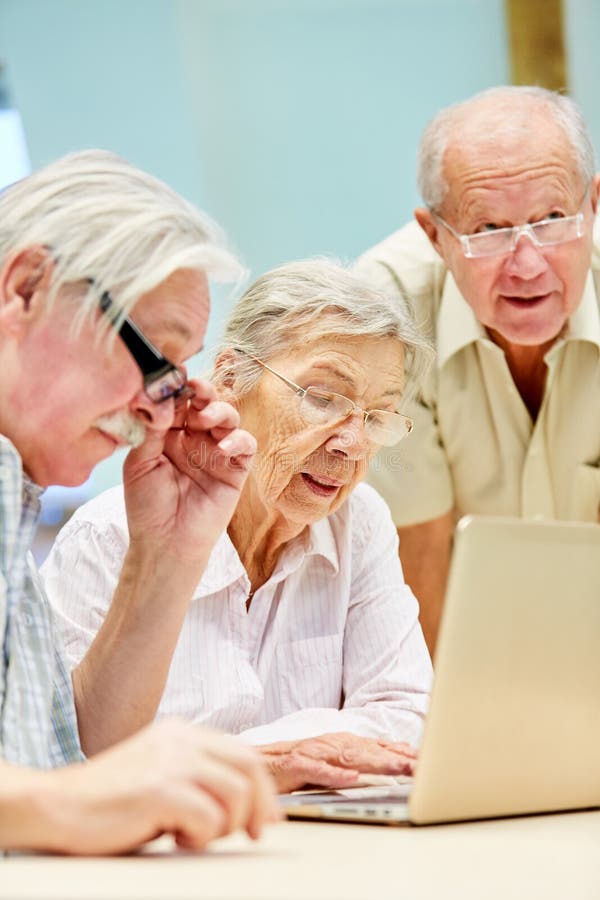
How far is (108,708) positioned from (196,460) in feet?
0.96

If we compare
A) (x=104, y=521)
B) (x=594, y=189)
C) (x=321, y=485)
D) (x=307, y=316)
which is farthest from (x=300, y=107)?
(x=104, y=521)

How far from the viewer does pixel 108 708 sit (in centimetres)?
138

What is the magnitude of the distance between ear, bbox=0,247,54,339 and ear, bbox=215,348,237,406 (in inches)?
28.1

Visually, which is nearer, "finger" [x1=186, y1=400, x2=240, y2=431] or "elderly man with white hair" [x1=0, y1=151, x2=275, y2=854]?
Answer: "elderly man with white hair" [x1=0, y1=151, x2=275, y2=854]

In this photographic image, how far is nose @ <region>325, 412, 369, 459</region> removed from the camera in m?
1.79

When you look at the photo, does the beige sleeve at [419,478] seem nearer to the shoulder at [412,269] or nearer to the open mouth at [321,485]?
the shoulder at [412,269]

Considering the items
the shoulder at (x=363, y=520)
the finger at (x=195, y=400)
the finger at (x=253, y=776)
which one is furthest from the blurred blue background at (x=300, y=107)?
the finger at (x=253, y=776)

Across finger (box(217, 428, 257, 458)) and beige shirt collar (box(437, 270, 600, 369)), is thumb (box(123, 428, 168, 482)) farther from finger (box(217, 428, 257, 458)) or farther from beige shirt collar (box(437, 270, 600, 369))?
beige shirt collar (box(437, 270, 600, 369))

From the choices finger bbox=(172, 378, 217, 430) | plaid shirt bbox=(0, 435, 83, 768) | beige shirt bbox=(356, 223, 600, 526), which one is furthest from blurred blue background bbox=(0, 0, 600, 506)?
plaid shirt bbox=(0, 435, 83, 768)

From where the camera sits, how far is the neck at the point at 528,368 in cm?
246

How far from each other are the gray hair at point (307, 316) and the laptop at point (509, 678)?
0.80 m

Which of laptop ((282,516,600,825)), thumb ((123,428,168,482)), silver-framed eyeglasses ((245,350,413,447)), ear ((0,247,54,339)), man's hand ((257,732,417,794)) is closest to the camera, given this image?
laptop ((282,516,600,825))

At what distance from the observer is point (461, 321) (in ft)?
8.16

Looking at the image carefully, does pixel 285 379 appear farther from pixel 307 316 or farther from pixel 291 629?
pixel 291 629
